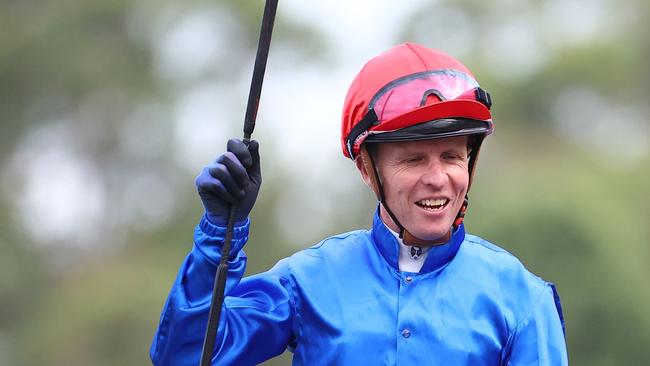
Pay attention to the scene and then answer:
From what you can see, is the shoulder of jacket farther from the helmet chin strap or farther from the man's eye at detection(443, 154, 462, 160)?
the man's eye at detection(443, 154, 462, 160)

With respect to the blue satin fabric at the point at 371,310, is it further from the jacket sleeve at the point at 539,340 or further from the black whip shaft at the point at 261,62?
the black whip shaft at the point at 261,62

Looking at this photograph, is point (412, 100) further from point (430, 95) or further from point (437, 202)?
point (437, 202)

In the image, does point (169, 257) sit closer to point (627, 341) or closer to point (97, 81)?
point (97, 81)

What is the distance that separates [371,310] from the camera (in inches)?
143

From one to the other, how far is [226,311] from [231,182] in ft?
1.45

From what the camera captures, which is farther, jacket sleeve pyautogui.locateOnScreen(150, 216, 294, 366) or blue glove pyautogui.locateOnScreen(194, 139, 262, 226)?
jacket sleeve pyautogui.locateOnScreen(150, 216, 294, 366)

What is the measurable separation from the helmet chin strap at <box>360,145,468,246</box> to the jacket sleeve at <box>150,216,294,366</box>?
1.22 ft

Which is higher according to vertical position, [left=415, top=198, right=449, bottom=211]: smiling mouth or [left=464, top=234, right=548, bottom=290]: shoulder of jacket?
[left=415, top=198, right=449, bottom=211]: smiling mouth

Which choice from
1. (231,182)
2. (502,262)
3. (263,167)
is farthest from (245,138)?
(263,167)

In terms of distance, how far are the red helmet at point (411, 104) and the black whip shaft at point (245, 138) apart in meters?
0.43

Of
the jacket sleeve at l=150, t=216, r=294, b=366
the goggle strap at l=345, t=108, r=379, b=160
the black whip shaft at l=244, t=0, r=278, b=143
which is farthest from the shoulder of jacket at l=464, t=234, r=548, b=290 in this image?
the black whip shaft at l=244, t=0, r=278, b=143

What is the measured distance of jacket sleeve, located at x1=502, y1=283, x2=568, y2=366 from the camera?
352 centimetres

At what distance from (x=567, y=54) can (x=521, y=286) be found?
14.4 meters

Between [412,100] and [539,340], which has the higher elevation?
[412,100]
